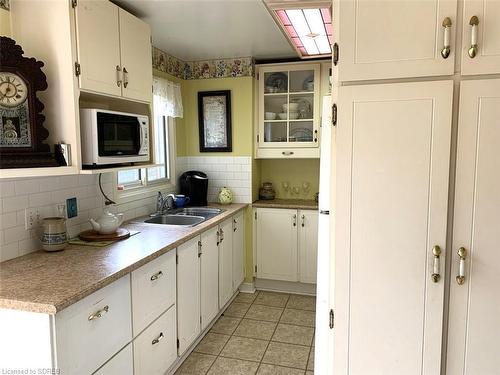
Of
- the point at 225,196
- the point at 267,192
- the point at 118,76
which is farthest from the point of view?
the point at 267,192

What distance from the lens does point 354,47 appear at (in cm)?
126

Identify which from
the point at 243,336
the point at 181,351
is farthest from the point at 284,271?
the point at 181,351

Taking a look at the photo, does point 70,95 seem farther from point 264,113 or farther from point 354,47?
point 264,113

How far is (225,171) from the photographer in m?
3.83

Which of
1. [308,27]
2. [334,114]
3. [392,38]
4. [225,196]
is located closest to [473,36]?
[392,38]

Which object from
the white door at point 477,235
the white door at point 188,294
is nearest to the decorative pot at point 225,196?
the white door at point 188,294

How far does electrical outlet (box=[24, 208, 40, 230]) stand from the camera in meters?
1.94

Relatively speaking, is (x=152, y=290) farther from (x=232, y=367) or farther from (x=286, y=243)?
(x=286, y=243)

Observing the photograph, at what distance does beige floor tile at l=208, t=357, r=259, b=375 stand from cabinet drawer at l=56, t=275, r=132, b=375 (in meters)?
0.87

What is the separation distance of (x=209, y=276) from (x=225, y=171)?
1.27 meters

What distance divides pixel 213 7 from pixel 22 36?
1.09m

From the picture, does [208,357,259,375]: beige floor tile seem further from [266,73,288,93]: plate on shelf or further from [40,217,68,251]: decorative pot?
[266,73,288,93]: plate on shelf

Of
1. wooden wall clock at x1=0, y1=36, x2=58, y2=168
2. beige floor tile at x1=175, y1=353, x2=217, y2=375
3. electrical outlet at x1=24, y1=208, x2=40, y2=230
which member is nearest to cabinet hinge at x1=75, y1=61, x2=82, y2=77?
wooden wall clock at x1=0, y1=36, x2=58, y2=168

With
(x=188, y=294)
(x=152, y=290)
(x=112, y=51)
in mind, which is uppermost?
(x=112, y=51)
